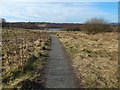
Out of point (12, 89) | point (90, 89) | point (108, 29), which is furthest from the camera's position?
point (108, 29)

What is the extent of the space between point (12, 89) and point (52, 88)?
161cm

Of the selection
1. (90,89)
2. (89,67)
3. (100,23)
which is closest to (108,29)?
(100,23)

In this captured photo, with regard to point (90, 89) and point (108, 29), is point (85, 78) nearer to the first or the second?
point (90, 89)

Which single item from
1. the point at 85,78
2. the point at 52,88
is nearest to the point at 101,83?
the point at 85,78

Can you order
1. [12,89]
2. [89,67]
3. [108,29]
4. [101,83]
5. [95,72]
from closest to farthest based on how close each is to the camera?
[12,89]
[101,83]
[95,72]
[89,67]
[108,29]

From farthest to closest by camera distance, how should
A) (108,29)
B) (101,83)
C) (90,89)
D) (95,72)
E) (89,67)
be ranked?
Answer: (108,29)
(89,67)
(95,72)
(101,83)
(90,89)

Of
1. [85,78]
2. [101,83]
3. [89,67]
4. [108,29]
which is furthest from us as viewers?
[108,29]

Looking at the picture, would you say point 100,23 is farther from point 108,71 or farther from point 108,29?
point 108,71

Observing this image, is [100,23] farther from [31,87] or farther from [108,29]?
[31,87]

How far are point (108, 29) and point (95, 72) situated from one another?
6236 cm

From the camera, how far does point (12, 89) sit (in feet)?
33.3

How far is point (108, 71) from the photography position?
15141mm

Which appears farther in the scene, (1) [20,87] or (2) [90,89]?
(2) [90,89]

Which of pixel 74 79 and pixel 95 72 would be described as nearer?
pixel 74 79
